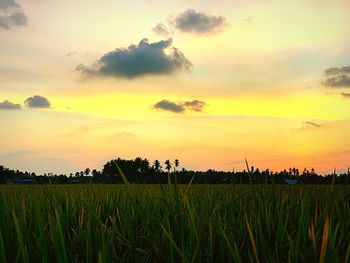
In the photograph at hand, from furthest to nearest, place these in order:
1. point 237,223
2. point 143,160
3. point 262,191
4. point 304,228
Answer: point 143,160 < point 262,191 < point 237,223 < point 304,228

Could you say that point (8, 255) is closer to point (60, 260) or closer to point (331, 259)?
point (60, 260)

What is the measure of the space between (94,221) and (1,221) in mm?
754

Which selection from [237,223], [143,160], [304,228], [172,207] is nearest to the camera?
[304,228]

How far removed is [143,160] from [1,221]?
429 ft

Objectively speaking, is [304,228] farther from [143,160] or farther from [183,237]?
[143,160]

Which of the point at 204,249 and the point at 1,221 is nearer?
the point at 204,249

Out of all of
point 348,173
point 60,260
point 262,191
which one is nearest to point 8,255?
point 60,260

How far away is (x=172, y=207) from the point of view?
268 centimetres

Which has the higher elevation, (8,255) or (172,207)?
(172,207)

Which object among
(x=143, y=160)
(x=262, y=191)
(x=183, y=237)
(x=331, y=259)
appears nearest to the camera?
(x=331, y=259)

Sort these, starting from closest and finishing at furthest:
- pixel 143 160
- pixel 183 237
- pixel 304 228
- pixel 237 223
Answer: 1. pixel 304 228
2. pixel 183 237
3. pixel 237 223
4. pixel 143 160

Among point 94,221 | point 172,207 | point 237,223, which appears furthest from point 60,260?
point 237,223

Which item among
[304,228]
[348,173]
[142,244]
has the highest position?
[348,173]

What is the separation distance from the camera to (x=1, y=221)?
270 centimetres
